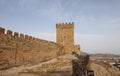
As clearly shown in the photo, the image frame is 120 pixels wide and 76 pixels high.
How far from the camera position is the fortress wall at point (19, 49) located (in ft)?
39.5

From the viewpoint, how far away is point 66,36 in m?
31.1

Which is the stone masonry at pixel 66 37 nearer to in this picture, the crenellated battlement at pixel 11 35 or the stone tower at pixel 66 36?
the stone tower at pixel 66 36

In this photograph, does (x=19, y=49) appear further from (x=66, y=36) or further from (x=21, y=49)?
(x=66, y=36)

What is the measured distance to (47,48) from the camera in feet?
72.0

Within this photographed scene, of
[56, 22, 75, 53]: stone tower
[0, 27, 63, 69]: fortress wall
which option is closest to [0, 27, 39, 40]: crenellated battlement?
[0, 27, 63, 69]: fortress wall

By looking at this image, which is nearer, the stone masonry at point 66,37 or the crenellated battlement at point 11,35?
the crenellated battlement at point 11,35

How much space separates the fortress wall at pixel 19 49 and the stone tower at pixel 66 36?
427 inches

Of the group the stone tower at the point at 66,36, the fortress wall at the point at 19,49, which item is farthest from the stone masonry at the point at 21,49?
the stone tower at the point at 66,36

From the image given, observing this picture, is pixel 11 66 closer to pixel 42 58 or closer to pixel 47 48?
pixel 42 58

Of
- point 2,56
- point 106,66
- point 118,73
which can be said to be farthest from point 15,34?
point 118,73

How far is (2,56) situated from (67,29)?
20650 mm

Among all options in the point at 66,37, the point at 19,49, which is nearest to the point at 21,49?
the point at 19,49

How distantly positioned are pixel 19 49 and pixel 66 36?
692 inches

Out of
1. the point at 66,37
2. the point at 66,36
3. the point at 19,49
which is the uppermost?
the point at 66,36
